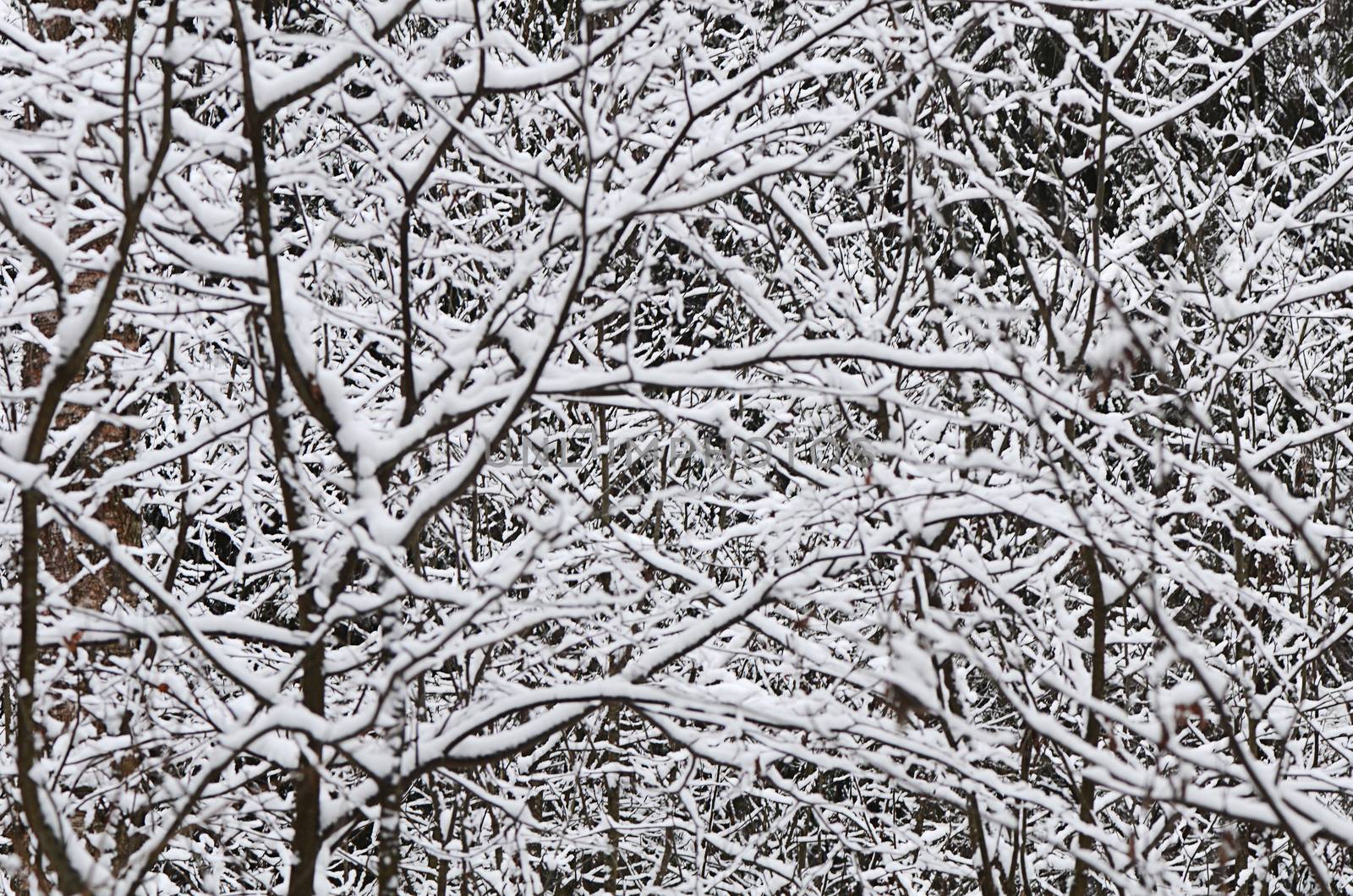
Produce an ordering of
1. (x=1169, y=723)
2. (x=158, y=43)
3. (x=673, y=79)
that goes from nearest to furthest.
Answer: (x=1169, y=723) → (x=158, y=43) → (x=673, y=79)

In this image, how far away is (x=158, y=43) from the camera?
305cm

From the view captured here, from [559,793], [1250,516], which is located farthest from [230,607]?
[1250,516]

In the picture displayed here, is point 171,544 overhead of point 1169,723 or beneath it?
overhead

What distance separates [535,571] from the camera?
10.4ft

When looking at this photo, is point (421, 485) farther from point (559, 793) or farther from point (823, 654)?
point (823, 654)

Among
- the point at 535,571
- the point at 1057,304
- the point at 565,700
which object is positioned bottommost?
the point at 565,700

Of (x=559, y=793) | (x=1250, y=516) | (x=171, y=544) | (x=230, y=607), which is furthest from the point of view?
(x=230, y=607)

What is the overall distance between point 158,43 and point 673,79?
131 centimetres

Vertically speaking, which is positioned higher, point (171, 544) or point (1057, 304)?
point (1057, 304)

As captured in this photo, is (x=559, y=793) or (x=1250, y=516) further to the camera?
(x=1250, y=516)

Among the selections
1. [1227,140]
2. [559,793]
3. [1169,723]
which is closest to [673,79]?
[1169,723]

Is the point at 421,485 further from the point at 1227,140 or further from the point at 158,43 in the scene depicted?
the point at 1227,140

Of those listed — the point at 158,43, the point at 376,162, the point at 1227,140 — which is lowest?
the point at 376,162

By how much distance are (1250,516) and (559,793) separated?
358 centimetres
